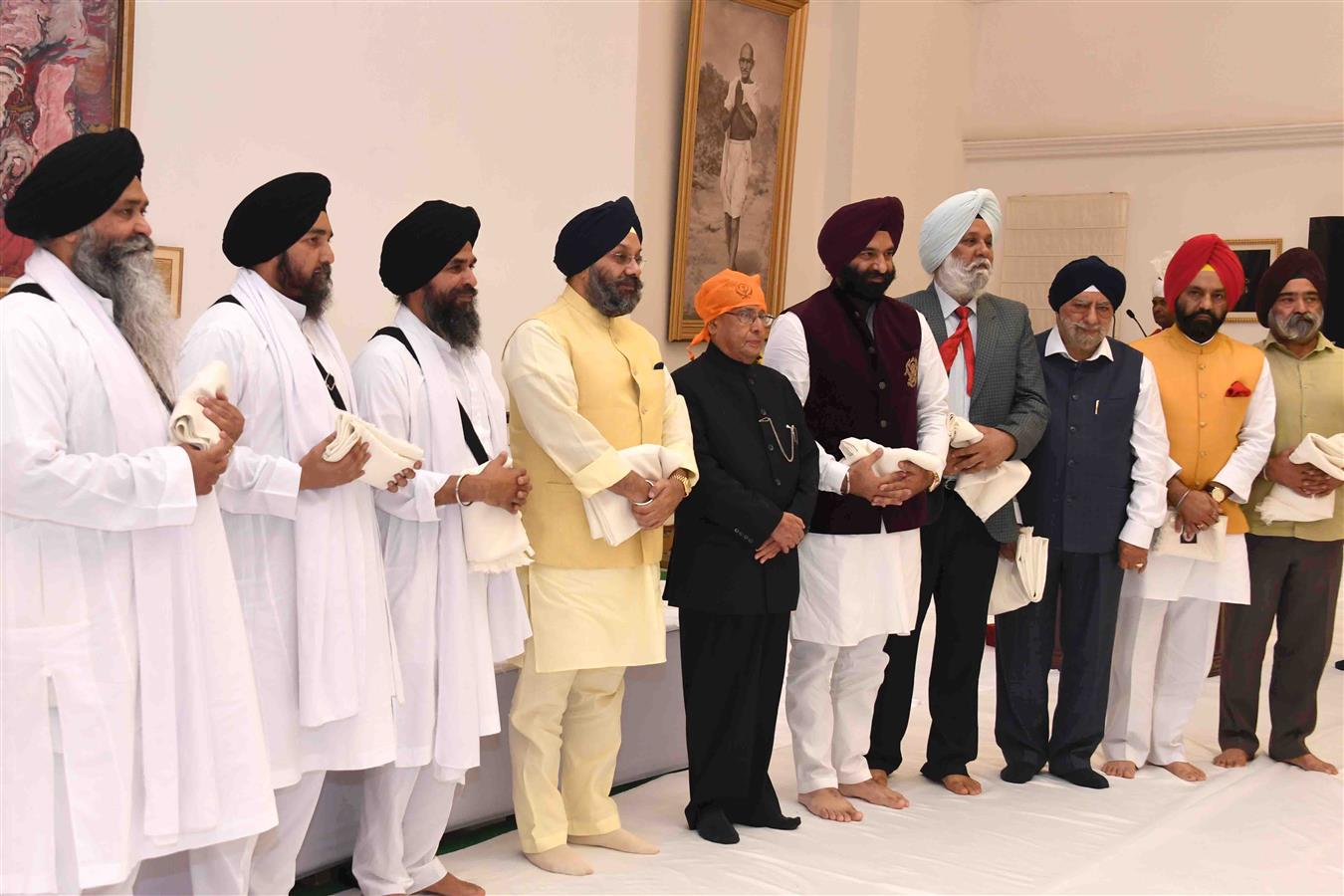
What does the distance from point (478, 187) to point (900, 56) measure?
4295mm

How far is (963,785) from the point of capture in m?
4.89

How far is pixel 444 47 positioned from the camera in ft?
19.7

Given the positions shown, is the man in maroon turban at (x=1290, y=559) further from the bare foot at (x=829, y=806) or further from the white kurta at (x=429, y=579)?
the white kurta at (x=429, y=579)

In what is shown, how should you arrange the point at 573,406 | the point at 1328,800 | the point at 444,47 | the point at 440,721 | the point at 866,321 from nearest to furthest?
1. the point at 440,721
2. the point at 573,406
3. the point at 866,321
4. the point at 1328,800
5. the point at 444,47

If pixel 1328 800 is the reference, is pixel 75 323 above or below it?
above

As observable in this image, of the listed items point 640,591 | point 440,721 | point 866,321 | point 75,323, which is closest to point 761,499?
point 640,591

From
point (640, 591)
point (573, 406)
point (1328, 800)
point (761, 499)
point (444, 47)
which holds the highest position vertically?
point (444, 47)

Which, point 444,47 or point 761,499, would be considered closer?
point 761,499

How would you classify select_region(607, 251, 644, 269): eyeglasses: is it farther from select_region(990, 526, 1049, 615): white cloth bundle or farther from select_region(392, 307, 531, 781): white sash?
select_region(990, 526, 1049, 615): white cloth bundle

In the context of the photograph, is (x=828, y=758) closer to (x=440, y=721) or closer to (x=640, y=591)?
(x=640, y=591)

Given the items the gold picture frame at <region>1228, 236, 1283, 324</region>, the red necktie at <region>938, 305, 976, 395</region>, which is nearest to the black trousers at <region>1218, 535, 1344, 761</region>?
the red necktie at <region>938, 305, 976, 395</region>

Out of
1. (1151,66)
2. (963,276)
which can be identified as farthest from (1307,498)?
(1151,66)

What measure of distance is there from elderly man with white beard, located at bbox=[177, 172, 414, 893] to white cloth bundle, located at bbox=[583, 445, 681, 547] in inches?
27.3

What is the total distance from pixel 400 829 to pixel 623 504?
105cm
